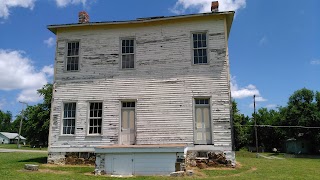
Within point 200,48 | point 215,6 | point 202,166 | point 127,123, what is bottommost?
point 202,166

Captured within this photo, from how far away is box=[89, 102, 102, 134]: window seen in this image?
16031 millimetres

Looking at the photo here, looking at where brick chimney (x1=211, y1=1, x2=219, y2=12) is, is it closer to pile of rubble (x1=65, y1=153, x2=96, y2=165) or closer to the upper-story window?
the upper-story window

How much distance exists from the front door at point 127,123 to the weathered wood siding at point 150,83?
1.04 feet

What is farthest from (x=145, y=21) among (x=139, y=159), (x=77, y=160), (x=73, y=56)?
(x=77, y=160)

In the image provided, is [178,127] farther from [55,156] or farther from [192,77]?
[55,156]

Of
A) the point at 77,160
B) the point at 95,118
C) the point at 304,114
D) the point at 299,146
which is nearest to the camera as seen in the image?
the point at 77,160

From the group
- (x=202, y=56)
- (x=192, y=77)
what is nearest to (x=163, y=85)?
(x=192, y=77)

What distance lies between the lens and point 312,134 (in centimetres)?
4234

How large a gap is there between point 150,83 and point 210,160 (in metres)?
4.97

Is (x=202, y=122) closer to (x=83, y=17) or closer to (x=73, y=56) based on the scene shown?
(x=73, y=56)

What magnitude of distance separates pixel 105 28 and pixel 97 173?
817cm

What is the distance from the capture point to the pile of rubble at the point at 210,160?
14438mm

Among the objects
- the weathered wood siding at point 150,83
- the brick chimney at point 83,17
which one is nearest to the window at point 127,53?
the weathered wood siding at point 150,83

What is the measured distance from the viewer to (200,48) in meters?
15.6
